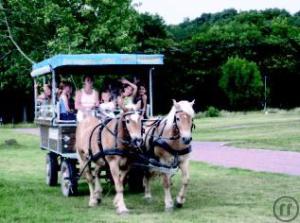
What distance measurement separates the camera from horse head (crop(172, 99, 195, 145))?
12258 mm

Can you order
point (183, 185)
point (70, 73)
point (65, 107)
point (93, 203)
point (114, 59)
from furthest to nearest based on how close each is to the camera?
point (70, 73), point (65, 107), point (114, 59), point (93, 203), point (183, 185)

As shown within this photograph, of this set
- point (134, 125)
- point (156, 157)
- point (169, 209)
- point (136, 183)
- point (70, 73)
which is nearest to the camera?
point (134, 125)

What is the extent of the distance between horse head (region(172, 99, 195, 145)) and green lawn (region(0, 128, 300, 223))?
128 centimetres

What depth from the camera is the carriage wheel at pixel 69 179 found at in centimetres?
1500

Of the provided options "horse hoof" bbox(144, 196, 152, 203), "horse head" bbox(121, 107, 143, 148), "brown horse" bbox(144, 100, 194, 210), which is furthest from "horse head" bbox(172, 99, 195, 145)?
"horse hoof" bbox(144, 196, 152, 203)

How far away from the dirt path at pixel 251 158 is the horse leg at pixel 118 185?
656 centimetres

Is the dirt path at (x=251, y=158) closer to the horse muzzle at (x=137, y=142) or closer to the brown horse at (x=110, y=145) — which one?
the brown horse at (x=110, y=145)

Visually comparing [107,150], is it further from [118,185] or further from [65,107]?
[65,107]

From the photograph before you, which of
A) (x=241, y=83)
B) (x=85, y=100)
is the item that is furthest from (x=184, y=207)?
(x=241, y=83)

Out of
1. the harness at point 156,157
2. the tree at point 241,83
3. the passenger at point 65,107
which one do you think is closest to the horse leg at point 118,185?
the harness at point 156,157

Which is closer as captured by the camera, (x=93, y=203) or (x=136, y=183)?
(x=93, y=203)

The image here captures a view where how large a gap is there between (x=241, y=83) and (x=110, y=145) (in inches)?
2486

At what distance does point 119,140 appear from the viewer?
12852 mm

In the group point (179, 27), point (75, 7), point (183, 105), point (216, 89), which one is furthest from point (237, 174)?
point (179, 27)
